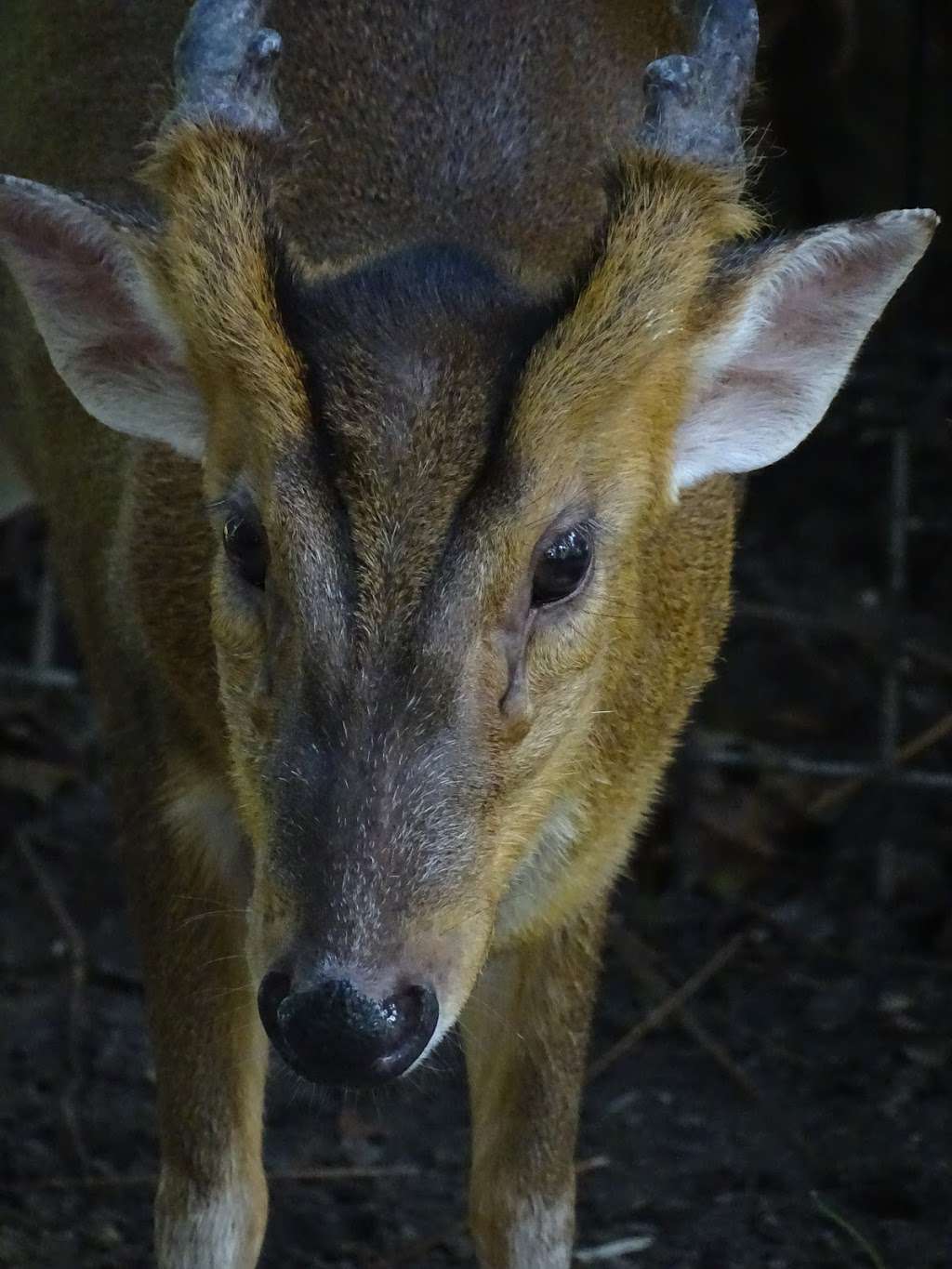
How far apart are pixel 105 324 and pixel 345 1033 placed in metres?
1.65

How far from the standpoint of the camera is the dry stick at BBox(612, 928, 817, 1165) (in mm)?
5914

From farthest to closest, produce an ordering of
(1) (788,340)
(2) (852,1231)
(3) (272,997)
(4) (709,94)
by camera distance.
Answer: (2) (852,1231)
(1) (788,340)
(4) (709,94)
(3) (272,997)

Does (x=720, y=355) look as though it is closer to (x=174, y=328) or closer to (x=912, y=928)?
(x=174, y=328)

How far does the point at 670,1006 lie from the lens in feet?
21.1

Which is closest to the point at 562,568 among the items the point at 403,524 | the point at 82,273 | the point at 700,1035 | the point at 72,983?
the point at 403,524

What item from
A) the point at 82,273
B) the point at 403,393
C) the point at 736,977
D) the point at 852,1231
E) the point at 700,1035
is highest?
the point at 403,393

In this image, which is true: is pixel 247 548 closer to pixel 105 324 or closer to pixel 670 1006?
pixel 105 324

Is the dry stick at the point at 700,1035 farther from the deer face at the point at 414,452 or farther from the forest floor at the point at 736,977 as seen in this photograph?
the deer face at the point at 414,452

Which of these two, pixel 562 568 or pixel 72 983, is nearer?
pixel 562 568

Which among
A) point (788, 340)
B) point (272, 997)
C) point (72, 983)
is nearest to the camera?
point (272, 997)

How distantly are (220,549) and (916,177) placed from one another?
3.63 metres

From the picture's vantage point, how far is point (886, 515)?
26.4 ft

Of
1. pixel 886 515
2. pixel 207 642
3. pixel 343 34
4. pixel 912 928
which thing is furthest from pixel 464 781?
pixel 886 515

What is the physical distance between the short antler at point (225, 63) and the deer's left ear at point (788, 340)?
0.94 m
